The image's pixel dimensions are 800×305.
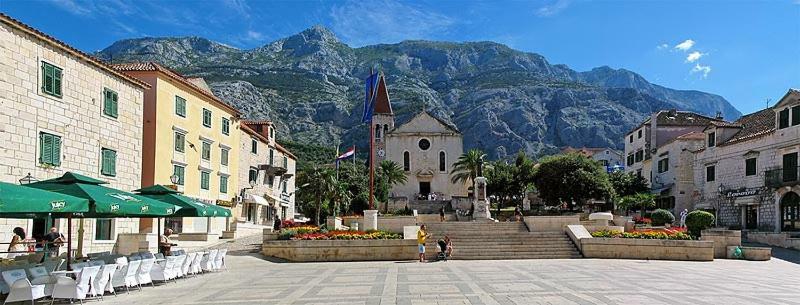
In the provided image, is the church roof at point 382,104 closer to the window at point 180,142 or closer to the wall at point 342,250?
the window at point 180,142

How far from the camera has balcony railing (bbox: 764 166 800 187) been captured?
37156 millimetres

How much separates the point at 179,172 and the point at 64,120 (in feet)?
41.6

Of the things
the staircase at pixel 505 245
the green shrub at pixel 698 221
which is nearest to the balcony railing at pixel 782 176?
the green shrub at pixel 698 221

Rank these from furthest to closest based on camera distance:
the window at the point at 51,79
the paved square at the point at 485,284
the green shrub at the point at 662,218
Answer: the green shrub at the point at 662,218
the window at the point at 51,79
the paved square at the point at 485,284

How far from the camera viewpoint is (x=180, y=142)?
35.4 m

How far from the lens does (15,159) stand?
20.4 m

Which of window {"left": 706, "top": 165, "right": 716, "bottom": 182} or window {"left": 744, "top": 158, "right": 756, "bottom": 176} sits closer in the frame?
window {"left": 744, "top": 158, "right": 756, "bottom": 176}

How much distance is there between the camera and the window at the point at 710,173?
154 feet

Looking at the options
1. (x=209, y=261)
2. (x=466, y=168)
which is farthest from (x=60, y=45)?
(x=466, y=168)

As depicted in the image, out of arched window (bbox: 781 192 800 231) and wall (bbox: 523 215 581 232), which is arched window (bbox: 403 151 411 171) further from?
wall (bbox: 523 215 581 232)

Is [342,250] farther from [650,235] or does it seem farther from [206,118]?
[206,118]

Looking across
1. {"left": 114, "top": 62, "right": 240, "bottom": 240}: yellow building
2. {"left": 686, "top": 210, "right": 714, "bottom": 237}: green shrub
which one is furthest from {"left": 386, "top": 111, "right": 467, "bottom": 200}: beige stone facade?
{"left": 686, "top": 210, "right": 714, "bottom": 237}: green shrub

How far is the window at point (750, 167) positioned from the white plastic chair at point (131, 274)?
40.6 m

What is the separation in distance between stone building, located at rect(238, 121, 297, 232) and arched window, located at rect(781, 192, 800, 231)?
3354 centimetres
